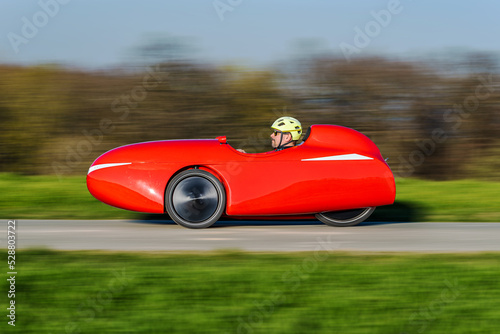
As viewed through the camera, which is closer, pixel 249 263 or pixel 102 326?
pixel 102 326

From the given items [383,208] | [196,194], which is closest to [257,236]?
[196,194]

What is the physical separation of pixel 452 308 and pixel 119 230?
14.7 feet

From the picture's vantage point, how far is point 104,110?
45.9 feet

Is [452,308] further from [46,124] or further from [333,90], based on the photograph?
[46,124]

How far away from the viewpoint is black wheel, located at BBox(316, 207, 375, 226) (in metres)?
8.92

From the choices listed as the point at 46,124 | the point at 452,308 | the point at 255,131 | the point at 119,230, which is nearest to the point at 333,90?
the point at 255,131
